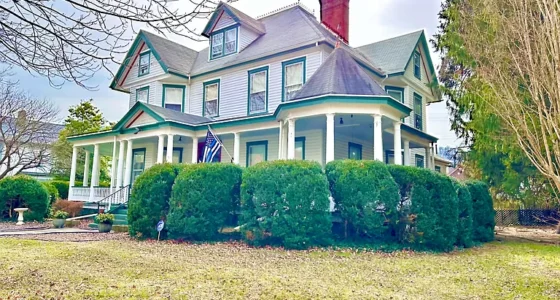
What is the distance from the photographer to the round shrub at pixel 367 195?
8.95 m

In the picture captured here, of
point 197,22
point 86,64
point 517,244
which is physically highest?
point 197,22

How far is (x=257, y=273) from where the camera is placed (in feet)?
20.4

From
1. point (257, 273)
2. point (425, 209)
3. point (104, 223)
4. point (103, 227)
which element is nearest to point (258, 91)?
point (104, 223)

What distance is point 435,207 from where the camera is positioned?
30.4ft

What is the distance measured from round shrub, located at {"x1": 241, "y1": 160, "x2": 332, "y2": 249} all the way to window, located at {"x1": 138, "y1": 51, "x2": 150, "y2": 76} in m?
12.4

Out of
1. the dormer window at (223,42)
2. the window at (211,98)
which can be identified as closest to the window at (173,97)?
the window at (211,98)

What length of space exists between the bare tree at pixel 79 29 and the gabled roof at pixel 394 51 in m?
14.1

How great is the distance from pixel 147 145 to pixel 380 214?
13.3 m

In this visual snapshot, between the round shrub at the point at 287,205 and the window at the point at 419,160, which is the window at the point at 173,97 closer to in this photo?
the round shrub at the point at 287,205

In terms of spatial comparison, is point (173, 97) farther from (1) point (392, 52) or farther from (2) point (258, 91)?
(1) point (392, 52)

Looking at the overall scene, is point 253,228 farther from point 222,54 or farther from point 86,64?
point 222,54

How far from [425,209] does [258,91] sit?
9.16 m

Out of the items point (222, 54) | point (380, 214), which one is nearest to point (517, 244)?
point (380, 214)

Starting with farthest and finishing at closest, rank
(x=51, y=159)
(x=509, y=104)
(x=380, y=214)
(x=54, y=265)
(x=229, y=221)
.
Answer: (x=51, y=159) → (x=229, y=221) → (x=380, y=214) → (x=509, y=104) → (x=54, y=265)
